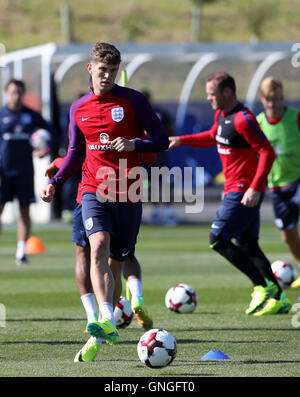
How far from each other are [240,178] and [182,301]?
1.34 meters

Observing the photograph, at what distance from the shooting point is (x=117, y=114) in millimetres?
7238

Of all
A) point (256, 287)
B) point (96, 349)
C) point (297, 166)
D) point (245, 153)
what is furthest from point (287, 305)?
point (96, 349)

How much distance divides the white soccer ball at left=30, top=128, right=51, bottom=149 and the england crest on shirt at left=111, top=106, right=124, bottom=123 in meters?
7.22

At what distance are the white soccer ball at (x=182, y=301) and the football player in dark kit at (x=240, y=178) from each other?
533mm

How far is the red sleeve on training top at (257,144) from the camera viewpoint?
8.90 meters

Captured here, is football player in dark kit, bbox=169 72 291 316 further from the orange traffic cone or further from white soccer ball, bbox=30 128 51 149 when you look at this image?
the orange traffic cone

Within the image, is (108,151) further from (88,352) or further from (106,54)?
(88,352)

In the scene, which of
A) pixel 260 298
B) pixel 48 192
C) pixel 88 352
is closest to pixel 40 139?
pixel 260 298

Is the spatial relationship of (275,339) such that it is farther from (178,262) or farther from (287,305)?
(178,262)

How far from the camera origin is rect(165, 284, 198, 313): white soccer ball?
31.5 ft

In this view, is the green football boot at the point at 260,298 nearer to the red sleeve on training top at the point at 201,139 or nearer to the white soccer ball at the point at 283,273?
the red sleeve on training top at the point at 201,139

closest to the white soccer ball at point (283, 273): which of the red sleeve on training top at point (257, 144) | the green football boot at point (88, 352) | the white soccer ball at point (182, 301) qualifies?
the white soccer ball at point (182, 301)

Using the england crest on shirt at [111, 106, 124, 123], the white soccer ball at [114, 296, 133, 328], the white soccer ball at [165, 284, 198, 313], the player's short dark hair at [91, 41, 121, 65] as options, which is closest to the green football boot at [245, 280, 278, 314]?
the white soccer ball at [165, 284, 198, 313]
